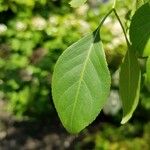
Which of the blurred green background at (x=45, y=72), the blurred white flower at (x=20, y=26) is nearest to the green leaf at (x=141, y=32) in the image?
the blurred green background at (x=45, y=72)

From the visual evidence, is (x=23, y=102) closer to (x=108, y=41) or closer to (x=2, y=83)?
(x=2, y=83)

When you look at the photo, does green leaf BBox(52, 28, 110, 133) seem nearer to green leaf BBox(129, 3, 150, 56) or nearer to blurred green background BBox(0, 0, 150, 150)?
green leaf BBox(129, 3, 150, 56)

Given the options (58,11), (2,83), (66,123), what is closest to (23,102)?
(2,83)

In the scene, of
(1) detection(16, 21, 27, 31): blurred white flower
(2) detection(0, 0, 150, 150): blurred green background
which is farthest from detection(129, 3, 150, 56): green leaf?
(1) detection(16, 21, 27, 31): blurred white flower

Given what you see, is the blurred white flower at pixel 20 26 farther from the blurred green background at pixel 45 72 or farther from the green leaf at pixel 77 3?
the green leaf at pixel 77 3

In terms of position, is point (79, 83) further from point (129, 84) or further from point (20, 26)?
point (20, 26)

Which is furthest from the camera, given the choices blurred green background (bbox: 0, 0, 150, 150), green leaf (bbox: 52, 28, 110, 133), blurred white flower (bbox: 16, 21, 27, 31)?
blurred white flower (bbox: 16, 21, 27, 31)
